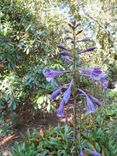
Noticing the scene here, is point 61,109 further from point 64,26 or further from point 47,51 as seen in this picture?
point 64,26

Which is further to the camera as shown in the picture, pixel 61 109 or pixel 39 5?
pixel 39 5

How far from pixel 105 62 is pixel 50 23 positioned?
388 centimetres

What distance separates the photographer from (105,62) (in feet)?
28.9

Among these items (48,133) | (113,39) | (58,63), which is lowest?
(48,133)

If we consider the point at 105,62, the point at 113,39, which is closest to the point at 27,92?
the point at 105,62

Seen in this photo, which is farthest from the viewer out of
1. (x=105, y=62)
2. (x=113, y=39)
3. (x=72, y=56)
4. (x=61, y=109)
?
(x=113, y=39)

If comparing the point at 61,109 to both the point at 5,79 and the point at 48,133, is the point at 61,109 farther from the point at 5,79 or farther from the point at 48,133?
the point at 5,79

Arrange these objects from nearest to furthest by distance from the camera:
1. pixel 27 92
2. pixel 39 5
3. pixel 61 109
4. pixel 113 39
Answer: pixel 61 109 → pixel 27 92 → pixel 39 5 → pixel 113 39

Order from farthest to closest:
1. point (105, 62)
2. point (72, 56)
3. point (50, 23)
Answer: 1. point (105, 62)
2. point (50, 23)
3. point (72, 56)

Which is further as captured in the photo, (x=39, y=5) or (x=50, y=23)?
(x=39, y=5)

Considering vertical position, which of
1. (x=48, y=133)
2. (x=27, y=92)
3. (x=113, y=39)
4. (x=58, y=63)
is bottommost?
(x=48, y=133)

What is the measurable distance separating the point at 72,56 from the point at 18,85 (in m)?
2.63

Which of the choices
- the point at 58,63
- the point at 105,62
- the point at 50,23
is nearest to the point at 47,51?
the point at 58,63

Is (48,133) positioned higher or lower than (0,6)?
lower
